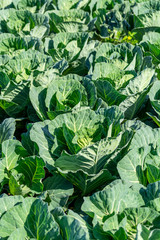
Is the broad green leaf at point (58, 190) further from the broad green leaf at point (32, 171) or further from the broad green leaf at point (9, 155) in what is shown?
the broad green leaf at point (9, 155)

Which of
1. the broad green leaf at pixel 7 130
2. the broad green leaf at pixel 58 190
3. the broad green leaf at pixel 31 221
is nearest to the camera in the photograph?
the broad green leaf at pixel 31 221

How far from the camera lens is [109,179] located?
8.67ft

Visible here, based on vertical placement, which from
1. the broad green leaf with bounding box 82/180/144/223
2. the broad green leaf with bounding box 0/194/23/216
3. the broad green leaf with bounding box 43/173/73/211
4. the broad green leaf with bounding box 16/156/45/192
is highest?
the broad green leaf with bounding box 82/180/144/223

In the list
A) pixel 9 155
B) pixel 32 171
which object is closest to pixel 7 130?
pixel 9 155

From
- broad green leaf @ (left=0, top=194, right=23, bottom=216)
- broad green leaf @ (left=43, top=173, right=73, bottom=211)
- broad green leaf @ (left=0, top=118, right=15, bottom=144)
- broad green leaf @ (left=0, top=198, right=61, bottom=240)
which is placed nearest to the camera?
broad green leaf @ (left=0, top=198, right=61, bottom=240)

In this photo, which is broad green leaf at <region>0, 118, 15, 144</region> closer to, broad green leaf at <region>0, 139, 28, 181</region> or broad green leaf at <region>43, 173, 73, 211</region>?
broad green leaf at <region>0, 139, 28, 181</region>

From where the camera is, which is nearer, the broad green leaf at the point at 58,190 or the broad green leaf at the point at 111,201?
the broad green leaf at the point at 111,201

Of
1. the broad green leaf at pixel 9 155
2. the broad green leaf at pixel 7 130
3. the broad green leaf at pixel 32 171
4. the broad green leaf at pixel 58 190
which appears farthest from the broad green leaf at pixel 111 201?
the broad green leaf at pixel 7 130

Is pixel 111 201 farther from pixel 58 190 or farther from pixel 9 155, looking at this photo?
pixel 9 155

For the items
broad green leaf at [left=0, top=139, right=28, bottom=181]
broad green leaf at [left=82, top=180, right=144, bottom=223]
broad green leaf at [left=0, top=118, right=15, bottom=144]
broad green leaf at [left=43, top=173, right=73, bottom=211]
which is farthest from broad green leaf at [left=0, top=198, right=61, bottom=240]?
broad green leaf at [left=0, top=118, right=15, bottom=144]

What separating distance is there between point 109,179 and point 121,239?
0.74 metres

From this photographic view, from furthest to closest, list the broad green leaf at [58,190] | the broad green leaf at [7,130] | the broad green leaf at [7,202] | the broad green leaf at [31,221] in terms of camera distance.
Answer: the broad green leaf at [7,130] → the broad green leaf at [58,190] → the broad green leaf at [7,202] → the broad green leaf at [31,221]

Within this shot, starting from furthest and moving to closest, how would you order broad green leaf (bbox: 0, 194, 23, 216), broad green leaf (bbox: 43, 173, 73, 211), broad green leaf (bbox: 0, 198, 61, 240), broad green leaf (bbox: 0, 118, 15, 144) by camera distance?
broad green leaf (bbox: 0, 118, 15, 144) < broad green leaf (bbox: 43, 173, 73, 211) < broad green leaf (bbox: 0, 194, 23, 216) < broad green leaf (bbox: 0, 198, 61, 240)

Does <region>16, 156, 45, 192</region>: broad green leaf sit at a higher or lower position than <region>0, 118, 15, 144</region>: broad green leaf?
lower
